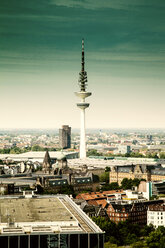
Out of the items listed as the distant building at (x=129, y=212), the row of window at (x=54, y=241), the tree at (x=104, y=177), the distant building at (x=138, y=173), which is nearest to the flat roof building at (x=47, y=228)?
the row of window at (x=54, y=241)

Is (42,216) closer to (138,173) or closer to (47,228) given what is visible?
(47,228)

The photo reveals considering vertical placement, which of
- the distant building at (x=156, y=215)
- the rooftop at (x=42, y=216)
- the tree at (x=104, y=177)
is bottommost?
the distant building at (x=156, y=215)

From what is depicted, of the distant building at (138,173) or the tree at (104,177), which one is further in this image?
the tree at (104,177)

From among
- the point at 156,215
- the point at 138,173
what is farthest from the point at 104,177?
the point at 156,215

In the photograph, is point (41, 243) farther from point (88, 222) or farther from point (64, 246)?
point (88, 222)

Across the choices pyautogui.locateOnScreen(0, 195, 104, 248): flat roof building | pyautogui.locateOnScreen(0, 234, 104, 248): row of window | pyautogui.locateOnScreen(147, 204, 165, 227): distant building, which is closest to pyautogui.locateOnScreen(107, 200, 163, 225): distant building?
pyautogui.locateOnScreen(147, 204, 165, 227): distant building

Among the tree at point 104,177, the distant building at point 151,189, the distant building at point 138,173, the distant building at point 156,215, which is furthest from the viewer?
the tree at point 104,177

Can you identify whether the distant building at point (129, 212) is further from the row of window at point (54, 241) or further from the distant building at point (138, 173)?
the distant building at point (138, 173)

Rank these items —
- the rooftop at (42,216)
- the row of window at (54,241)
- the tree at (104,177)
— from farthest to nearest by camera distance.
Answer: the tree at (104,177) < the rooftop at (42,216) < the row of window at (54,241)
